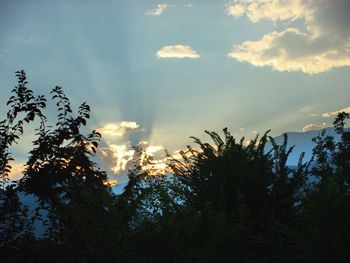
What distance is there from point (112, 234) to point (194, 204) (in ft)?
20.3

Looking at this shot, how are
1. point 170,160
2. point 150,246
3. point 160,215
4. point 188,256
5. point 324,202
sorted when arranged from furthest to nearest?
point 170,160 < point 160,215 < point 150,246 < point 188,256 < point 324,202

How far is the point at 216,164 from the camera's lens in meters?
15.1

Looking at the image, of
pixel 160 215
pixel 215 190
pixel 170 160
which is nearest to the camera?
pixel 160 215

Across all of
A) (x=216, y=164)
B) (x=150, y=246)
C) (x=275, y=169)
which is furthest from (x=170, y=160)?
(x=150, y=246)

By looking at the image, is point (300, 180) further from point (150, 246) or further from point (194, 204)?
point (150, 246)

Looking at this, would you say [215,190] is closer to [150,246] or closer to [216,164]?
[216,164]

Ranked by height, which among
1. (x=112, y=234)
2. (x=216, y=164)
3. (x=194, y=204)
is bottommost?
(x=112, y=234)

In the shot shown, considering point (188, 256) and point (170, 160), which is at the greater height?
point (170, 160)

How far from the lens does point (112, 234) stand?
8.97 meters

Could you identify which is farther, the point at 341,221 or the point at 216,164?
the point at 216,164

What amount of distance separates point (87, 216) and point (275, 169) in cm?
790

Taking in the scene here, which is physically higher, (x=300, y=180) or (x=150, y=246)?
(x=300, y=180)

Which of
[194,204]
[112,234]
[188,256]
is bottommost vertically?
[188,256]

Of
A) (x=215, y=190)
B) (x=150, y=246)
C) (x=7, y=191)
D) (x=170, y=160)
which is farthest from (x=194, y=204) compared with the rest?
(x=7, y=191)
